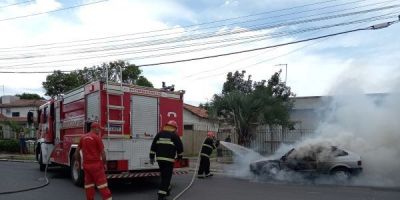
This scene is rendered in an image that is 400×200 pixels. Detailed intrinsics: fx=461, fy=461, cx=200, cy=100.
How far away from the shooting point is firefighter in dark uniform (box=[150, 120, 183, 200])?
9625 millimetres

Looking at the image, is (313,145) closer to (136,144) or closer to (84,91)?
(136,144)

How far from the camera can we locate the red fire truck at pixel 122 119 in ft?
37.6

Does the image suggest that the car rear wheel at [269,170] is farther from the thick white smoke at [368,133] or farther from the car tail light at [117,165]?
the car tail light at [117,165]

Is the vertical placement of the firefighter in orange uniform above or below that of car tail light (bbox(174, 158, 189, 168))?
above

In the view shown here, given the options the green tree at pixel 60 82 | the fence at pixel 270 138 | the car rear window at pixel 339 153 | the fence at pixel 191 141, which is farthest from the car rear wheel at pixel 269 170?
the green tree at pixel 60 82

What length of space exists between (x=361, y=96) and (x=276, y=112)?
9.33 metres

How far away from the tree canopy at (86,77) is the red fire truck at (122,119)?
26.5 meters

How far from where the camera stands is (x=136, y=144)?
39.0 ft

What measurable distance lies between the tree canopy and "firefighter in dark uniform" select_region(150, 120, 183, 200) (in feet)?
98.5

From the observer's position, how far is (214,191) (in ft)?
38.1

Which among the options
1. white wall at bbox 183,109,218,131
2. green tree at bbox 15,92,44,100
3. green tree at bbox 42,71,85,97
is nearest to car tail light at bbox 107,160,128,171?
white wall at bbox 183,109,218,131

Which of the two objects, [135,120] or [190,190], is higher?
[135,120]

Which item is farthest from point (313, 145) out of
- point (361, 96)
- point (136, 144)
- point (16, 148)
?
point (16, 148)

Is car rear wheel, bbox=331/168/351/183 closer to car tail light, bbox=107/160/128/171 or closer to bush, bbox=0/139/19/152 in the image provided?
car tail light, bbox=107/160/128/171
